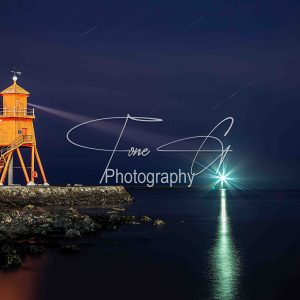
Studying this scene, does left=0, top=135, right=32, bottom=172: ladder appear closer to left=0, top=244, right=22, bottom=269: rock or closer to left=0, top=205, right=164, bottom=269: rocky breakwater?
left=0, top=205, right=164, bottom=269: rocky breakwater

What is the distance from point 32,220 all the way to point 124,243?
9.82 metres

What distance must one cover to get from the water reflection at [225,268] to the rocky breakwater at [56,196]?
2798cm

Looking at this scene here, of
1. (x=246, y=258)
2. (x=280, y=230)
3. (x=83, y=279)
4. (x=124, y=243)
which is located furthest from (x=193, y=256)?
(x=280, y=230)

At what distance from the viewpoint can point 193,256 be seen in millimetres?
37625

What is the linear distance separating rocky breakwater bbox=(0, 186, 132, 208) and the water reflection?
27977 millimetres

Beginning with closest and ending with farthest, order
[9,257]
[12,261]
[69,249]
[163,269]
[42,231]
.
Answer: [12,261] → [9,257] → [163,269] → [69,249] → [42,231]

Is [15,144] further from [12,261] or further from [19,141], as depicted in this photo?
[12,261]

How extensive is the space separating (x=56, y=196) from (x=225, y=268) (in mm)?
42854

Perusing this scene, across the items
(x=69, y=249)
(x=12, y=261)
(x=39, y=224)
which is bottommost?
(x=12, y=261)

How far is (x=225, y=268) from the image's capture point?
33188 millimetres

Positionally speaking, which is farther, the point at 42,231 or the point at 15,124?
the point at 15,124

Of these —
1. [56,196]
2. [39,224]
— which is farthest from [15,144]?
[39,224]

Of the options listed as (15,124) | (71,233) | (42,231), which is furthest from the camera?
(15,124)

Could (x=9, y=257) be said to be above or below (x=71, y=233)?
below
